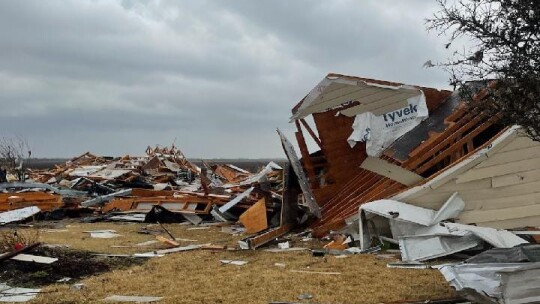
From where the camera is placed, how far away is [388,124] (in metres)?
13.4

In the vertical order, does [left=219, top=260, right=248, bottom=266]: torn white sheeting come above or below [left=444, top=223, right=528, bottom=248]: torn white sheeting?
below

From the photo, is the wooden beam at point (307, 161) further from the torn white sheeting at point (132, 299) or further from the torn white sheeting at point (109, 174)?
the torn white sheeting at point (109, 174)

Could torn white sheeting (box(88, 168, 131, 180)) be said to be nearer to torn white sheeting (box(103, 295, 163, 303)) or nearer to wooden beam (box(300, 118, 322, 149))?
wooden beam (box(300, 118, 322, 149))

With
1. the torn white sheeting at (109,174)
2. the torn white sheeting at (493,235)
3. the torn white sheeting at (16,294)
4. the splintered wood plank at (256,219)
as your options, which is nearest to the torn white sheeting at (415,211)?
the torn white sheeting at (493,235)

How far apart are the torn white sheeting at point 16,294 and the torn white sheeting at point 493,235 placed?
641 centimetres

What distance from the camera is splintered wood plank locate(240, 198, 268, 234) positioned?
1367cm

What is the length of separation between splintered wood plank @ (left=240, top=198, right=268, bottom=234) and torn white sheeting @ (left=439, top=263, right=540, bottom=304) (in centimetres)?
840

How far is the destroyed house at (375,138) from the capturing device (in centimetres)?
1122

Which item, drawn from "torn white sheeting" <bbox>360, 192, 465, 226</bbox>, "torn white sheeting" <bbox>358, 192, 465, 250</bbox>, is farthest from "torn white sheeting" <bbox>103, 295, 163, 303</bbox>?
"torn white sheeting" <bbox>360, 192, 465, 226</bbox>

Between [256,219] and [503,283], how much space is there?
8.94m

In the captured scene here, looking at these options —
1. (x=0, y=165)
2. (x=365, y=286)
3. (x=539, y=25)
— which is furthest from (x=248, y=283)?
(x=0, y=165)

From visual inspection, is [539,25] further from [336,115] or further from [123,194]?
[123,194]

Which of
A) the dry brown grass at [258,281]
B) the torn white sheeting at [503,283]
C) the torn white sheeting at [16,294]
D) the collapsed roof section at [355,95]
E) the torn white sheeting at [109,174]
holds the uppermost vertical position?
the collapsed roof section at [355,95]

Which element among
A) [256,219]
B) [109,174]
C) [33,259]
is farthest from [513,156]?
[109,174]
